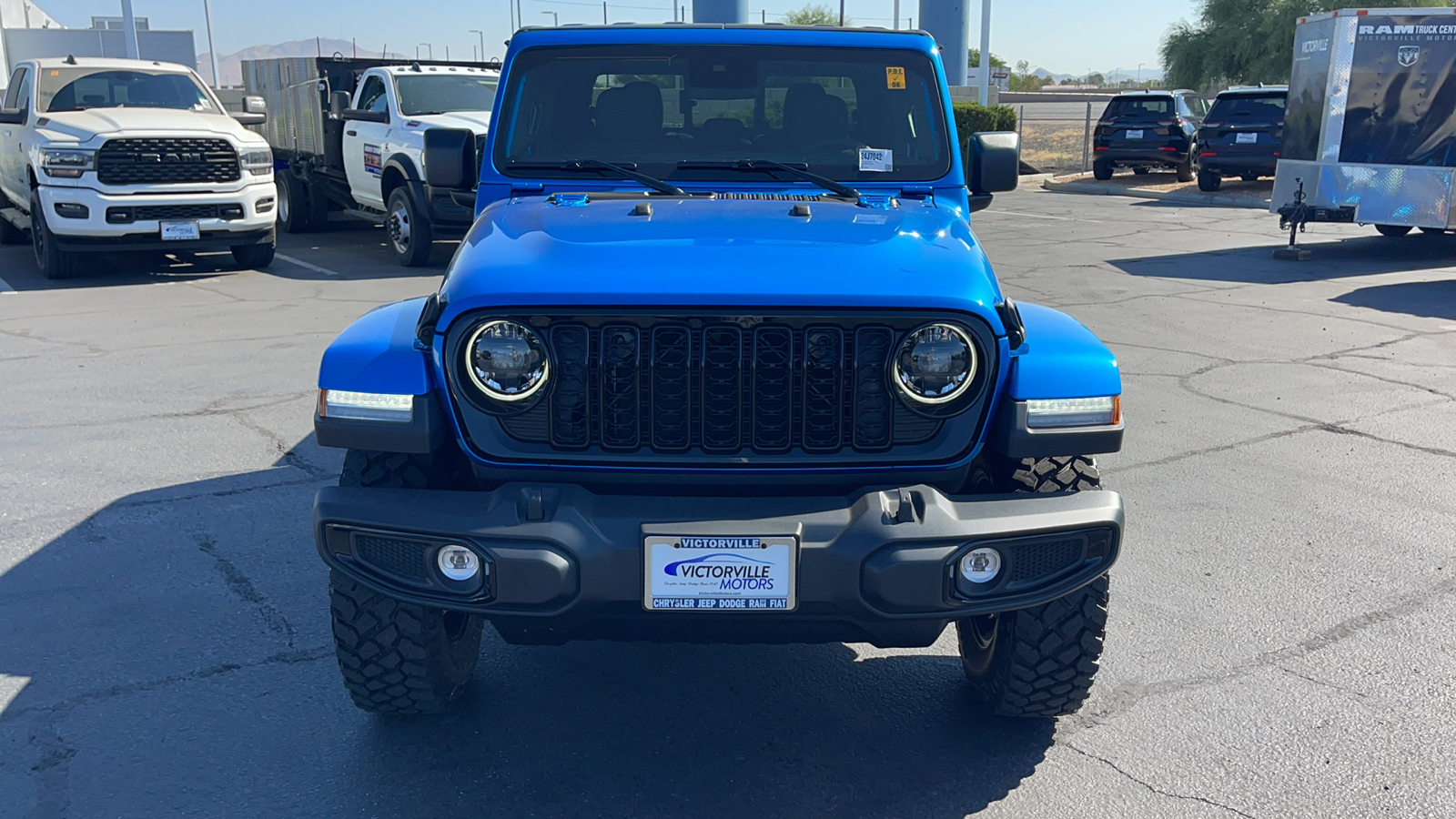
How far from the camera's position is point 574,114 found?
428cm

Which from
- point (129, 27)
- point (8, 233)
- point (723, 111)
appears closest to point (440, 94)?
point (8, 233)

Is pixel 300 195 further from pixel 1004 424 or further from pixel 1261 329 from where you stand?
pixel 1004 424

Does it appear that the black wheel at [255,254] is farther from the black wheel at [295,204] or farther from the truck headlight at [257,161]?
the black wheel at [295,204]

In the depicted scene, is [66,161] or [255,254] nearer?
[66,161]

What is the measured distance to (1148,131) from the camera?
75.0 ft

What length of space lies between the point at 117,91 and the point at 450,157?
989cm

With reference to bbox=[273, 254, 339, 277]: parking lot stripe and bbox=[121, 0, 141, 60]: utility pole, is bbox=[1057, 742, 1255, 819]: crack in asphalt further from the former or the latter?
bbox=[121, 0, 141, 60]: utility pole

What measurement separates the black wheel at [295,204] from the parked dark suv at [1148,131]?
14913 millimetres

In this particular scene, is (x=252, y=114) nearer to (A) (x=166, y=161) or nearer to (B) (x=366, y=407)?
(A) (x=166, y=161)

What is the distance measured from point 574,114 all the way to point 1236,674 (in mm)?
2881

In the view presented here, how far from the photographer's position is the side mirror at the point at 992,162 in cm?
446

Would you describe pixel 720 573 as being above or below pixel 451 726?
above

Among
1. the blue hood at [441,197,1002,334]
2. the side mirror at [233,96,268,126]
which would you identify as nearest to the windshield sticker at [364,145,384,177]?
the side mirror at [233,96,268,126]

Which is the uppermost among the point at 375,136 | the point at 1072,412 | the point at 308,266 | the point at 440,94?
the point at 440,94
